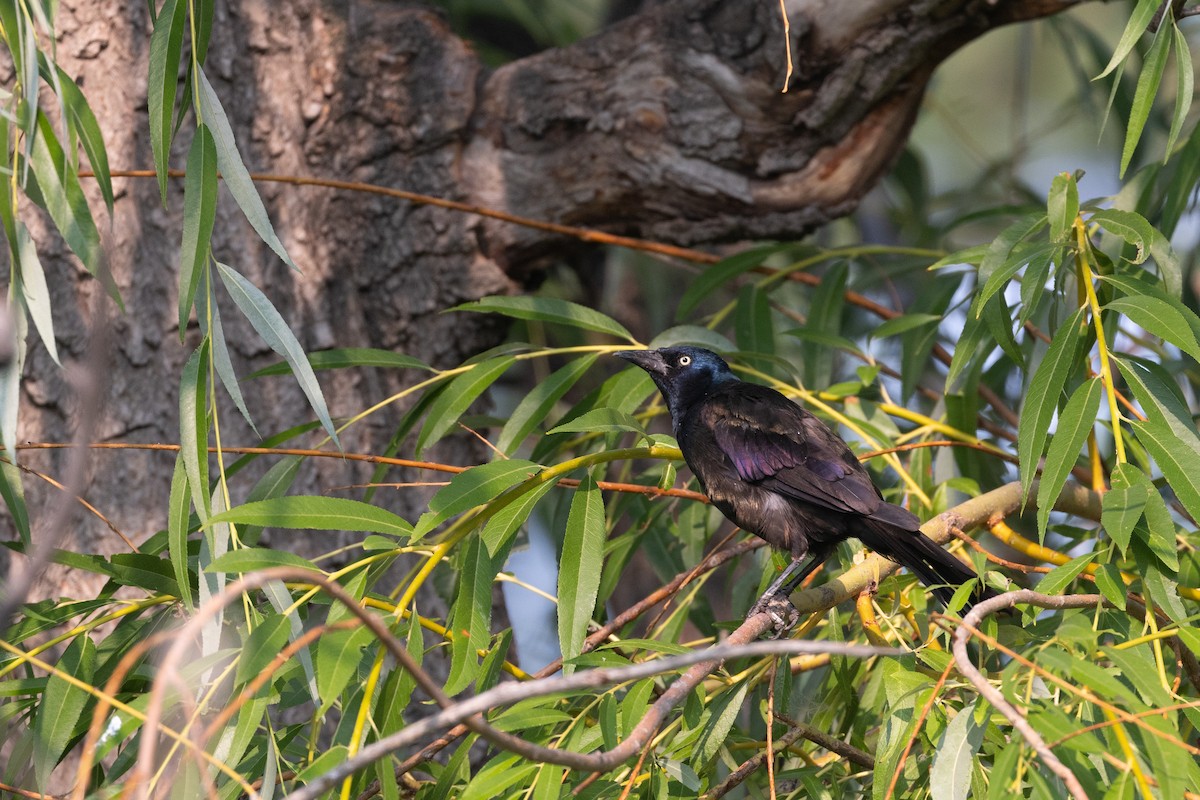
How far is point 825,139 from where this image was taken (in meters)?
3.67

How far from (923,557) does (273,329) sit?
1.54 m

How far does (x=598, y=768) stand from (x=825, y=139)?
8.90 feet

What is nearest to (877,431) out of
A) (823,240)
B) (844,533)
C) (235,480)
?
(844,533)

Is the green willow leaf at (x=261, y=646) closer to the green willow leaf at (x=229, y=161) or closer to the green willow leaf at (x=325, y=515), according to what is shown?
the green willow leaf at (x=325, y=515)

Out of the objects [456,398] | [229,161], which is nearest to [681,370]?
[456,398]

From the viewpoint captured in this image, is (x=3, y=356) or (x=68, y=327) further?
(x=68, y=327)

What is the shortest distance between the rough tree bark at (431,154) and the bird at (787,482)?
65 centimetres

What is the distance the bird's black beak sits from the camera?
3.47m

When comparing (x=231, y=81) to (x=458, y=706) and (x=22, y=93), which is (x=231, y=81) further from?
(x=458, y=706)

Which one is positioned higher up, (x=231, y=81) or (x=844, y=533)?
(x=231, y=81)

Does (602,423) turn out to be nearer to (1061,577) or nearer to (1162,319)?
(1061,577)

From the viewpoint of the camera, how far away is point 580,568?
232 cm

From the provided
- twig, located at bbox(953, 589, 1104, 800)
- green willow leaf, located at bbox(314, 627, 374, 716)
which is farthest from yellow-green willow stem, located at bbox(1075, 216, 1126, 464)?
green willow leaf, located at bbox(314, 627, 374, 716)

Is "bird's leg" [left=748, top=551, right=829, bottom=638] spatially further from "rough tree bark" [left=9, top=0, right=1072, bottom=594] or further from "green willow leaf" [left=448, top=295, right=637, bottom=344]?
"rough tree bark" [left=9, top=0, right=1072, bottom=594]
